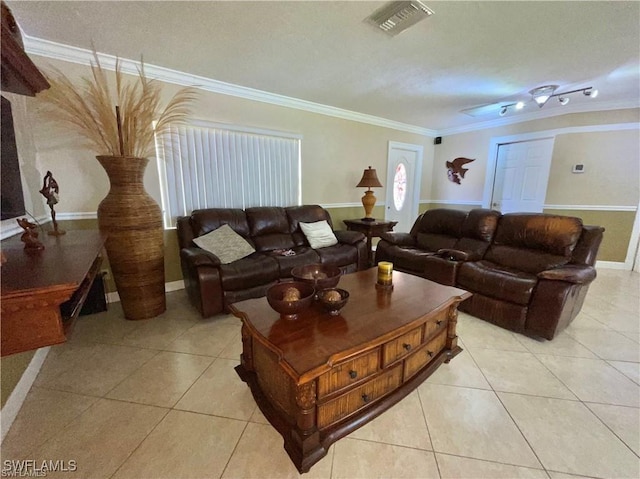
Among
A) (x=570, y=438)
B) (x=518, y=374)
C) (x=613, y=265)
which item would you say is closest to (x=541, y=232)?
(x=518, y=374)

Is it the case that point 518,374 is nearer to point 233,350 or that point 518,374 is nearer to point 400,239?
point 400,239

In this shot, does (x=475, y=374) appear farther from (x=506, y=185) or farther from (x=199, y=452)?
(x=506, y=185)

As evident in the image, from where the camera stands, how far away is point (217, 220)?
9.64 feet

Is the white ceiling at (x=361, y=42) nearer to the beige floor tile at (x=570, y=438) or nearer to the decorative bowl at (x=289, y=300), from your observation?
the decorative bowl at (x=289, y=300)

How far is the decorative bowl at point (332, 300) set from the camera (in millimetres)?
1425

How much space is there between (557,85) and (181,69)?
4292 millimetres

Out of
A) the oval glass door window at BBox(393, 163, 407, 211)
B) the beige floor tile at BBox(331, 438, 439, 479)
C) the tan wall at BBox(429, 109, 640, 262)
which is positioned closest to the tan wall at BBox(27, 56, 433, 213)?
the oval glass door window at BBox(393, 163, 407, 211)

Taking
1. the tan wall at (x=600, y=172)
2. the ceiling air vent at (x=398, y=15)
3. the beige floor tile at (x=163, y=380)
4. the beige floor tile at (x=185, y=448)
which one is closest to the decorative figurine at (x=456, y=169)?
the tan wall at (x=600, y=172)

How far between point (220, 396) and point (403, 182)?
495 cm

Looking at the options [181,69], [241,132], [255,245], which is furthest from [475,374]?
[181,69]

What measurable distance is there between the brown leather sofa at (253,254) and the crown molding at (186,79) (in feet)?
4.68

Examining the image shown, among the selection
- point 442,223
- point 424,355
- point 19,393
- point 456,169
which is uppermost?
point 456,169

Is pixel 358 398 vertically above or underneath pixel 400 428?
above

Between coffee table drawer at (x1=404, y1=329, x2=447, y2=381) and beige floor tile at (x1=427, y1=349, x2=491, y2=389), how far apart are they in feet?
0.42
